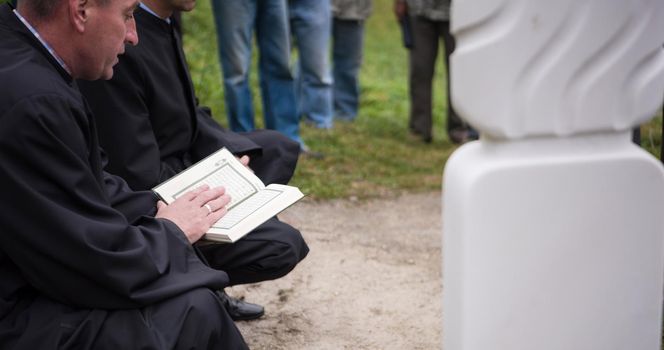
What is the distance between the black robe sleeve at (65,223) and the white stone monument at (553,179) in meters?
0.91

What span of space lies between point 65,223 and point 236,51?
466cm

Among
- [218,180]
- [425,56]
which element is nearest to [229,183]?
[218,180]

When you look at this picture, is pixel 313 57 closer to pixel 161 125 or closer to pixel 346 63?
pixel 346 63

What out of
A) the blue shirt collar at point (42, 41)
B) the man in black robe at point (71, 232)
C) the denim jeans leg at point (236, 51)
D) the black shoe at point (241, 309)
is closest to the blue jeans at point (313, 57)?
the denim jeans leg at point (236, 51)

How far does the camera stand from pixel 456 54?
2.29 metres

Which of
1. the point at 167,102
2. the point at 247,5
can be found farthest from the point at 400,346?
the point at 247,5

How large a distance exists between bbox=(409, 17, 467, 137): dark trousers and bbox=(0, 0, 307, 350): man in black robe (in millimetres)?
5783

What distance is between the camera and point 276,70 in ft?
24.1

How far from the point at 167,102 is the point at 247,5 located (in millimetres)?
3370

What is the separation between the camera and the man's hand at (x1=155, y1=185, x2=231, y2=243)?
3182 mm

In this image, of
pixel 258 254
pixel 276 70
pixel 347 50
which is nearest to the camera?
pixel 258 254

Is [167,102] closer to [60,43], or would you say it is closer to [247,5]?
[60,43]

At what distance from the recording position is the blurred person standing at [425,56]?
833 centimetres

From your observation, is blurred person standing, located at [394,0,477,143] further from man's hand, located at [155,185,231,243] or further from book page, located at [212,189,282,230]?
man's hand, located at [155,185,231,243]
